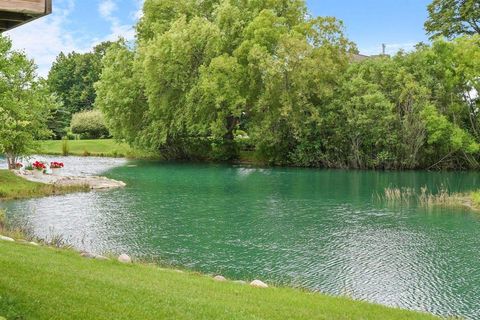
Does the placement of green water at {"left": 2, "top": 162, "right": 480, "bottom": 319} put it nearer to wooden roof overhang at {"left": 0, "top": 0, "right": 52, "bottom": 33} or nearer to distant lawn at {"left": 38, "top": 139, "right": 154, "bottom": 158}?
wooden roof overhang at {"left": 0, "top": 0, "right": 52, "bottom": 33}

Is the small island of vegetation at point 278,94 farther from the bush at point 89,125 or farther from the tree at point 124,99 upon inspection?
the bush at point 89,125

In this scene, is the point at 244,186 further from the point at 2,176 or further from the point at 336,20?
the point at 336,20

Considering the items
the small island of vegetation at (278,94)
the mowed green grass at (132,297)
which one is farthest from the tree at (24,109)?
the mowed green grass at (132,297)

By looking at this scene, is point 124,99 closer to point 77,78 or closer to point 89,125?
point 89,125

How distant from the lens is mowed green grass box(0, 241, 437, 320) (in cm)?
693

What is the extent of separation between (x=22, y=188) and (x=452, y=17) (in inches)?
1779

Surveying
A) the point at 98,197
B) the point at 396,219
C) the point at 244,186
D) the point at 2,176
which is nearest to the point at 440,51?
the point at 244,186

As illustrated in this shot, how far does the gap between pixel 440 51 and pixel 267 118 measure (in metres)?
16.1

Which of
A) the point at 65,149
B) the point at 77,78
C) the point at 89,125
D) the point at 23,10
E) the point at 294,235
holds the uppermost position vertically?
the point at 77,78

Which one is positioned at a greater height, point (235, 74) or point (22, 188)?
point (235, 74)

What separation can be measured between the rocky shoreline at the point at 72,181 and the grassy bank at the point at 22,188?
54cm

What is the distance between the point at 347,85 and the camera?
4559cm

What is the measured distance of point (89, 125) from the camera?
72.4 meters

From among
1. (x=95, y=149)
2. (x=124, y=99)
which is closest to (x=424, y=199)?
(x=124, y=99)
